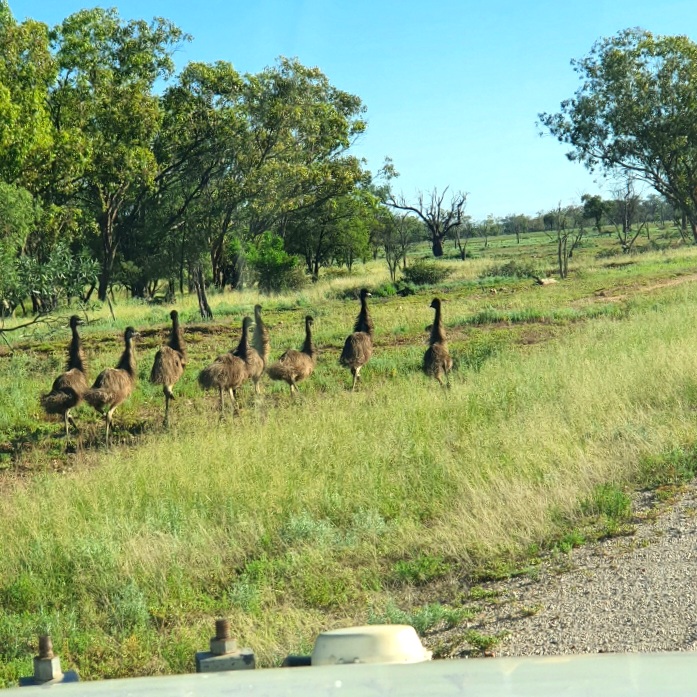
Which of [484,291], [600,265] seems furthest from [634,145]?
[484,291]

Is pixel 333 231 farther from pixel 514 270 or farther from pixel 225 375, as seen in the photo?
pixel 225 375

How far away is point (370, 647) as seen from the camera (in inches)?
88.7

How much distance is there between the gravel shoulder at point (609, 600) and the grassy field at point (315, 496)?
0.23m

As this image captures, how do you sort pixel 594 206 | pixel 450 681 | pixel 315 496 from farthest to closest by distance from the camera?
pixel 594 206 → pixel 315 496 → pixel 450 681

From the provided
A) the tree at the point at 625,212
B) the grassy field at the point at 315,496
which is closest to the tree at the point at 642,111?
the tree at the point at 625,212

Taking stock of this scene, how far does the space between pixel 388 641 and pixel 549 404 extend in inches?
352

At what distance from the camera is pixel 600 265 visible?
4656 centimetres

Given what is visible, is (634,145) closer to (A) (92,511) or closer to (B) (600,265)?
(B) (600,265)

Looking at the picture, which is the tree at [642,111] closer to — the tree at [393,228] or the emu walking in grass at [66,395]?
Answer: the tree at [393,228]

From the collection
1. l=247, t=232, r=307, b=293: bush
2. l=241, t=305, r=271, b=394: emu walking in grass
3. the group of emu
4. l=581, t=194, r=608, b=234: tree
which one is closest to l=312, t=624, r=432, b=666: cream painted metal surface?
the group of emu

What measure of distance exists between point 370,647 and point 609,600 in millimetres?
3465

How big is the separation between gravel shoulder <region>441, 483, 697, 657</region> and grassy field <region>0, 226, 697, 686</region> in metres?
0.23

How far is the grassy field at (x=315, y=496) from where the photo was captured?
610 centimetres

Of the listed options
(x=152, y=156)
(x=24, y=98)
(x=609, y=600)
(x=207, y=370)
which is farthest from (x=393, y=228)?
(x=609, y=600)
